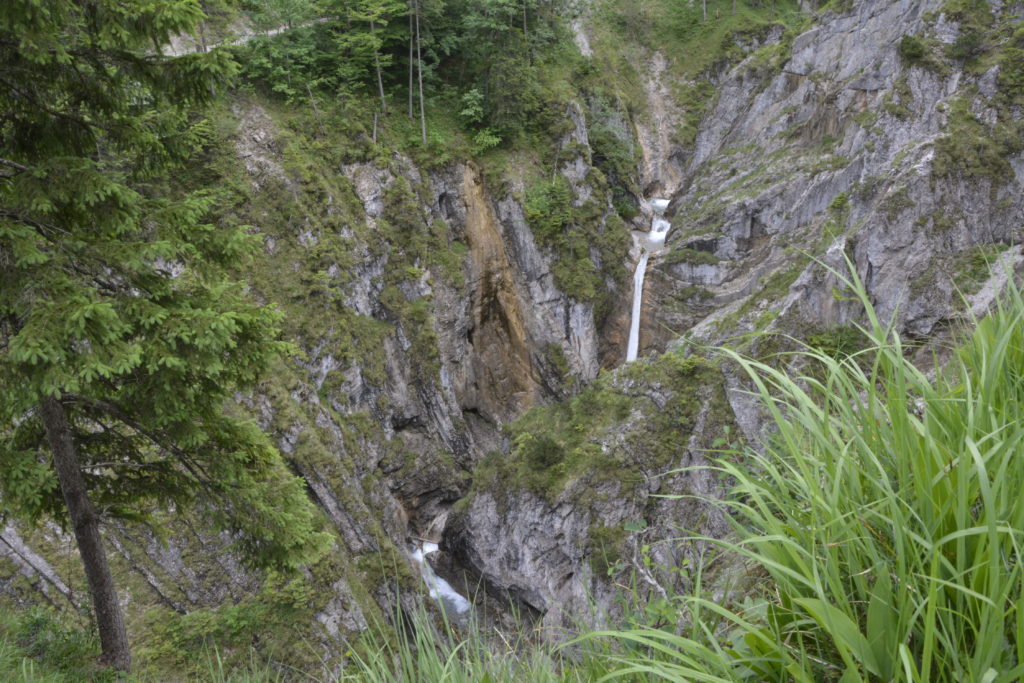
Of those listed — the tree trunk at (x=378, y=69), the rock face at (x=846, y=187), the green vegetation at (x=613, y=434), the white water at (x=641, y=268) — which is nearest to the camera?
the green vegetation at (x=613, y=434)

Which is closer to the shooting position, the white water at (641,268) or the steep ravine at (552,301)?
the steep ravine at (552,301)

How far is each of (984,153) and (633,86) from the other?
61.2 ft

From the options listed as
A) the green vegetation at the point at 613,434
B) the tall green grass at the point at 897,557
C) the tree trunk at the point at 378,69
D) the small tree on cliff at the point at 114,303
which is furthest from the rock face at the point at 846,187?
the tree trunk at the point at 378,69

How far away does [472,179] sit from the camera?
77.6 ft

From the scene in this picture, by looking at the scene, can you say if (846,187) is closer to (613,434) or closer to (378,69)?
(613,434)

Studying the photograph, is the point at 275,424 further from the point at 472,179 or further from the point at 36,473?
the point at 472,179

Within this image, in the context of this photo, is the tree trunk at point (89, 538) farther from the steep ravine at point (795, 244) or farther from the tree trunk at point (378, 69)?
the tree trunk at point (378, 69)

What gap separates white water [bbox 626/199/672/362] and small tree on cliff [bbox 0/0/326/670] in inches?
781

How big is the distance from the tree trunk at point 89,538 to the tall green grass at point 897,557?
5789mm

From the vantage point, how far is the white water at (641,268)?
24812 millimetres

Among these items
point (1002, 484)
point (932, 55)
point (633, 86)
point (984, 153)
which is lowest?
point (1002, 484)

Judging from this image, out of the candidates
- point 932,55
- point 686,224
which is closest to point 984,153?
point 932,55

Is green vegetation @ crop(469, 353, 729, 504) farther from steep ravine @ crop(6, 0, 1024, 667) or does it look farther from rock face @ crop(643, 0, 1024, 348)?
rock face @ crop(643, 0, 1024, 348)

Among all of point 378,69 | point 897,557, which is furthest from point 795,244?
point 897,557
